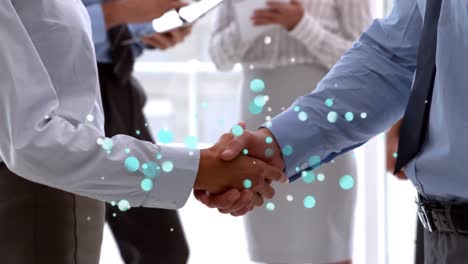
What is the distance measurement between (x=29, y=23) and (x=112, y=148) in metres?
0.19

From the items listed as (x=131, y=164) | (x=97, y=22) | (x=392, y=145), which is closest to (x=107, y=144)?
(x=131, y=164)

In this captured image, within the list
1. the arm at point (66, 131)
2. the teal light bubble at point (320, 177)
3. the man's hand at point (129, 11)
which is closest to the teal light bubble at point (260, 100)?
the teal light bubble at point (320, 177)

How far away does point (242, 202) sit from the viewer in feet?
4.34

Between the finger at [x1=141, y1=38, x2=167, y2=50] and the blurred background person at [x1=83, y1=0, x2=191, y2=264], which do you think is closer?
the blurred background person at [x1=83, y1=0, x2=191, y2=264]

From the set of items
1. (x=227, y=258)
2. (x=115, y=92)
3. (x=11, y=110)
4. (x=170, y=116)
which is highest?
(x=11, y=110)

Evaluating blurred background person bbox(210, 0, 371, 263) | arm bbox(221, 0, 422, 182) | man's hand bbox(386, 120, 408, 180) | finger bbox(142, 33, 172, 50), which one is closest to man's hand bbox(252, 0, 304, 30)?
blurred background person bbox(210, 0, 371, 263)

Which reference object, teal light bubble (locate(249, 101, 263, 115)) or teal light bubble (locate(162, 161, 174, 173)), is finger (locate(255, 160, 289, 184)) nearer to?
teal light bubble (locate(162, 161, 174, 173))

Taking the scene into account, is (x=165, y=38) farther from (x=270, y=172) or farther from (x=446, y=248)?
(x=446, y=248)

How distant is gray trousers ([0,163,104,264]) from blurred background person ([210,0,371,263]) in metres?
0.89

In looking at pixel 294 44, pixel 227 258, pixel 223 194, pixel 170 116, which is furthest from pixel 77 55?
pixel 170 116

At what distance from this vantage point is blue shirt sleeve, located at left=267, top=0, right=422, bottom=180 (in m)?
1.28

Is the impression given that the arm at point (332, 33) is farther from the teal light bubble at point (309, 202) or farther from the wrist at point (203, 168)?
the wrist at point (203, 168)

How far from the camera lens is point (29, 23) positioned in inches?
42.4

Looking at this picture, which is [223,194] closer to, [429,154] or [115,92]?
[429,154]
